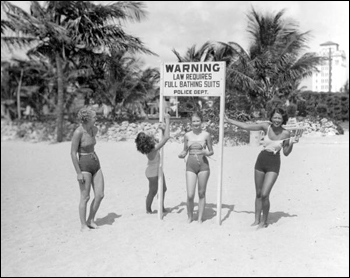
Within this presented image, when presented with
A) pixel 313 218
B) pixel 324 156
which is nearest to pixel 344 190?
pixel 313 218

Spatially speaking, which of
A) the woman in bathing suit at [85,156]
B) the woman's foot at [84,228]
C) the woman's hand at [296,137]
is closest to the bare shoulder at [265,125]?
the woman's hand at [296,137]

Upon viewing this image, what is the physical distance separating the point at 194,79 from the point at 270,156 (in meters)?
1.26

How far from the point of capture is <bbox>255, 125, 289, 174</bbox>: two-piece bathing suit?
4336mm

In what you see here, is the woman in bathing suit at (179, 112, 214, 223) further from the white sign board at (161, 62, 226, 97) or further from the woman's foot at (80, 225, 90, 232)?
the woman's foot at (80, 225, 90, 232)

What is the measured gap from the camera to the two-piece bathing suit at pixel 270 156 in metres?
4.34

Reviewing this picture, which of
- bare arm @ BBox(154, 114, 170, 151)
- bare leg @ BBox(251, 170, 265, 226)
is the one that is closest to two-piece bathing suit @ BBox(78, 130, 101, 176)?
bare arm @ BBox(154, 114, 170, 151)

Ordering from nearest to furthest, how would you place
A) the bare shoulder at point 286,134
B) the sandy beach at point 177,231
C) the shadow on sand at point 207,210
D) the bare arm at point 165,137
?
the sandy beach at point 177,231 → the bare shoulder at point 286,134 → the bare arm at point 165,137 → the shadow on sand at point 207,210

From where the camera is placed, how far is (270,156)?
436cm

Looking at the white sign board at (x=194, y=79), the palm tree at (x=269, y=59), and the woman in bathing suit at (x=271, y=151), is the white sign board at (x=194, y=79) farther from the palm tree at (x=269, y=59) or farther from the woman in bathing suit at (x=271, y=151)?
the palm tree at (x=269, y=59)

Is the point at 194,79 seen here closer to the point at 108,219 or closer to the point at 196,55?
the point at 108,219

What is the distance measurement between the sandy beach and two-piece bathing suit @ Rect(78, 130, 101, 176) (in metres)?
0.72

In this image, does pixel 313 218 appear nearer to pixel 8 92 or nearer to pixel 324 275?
pixel 324 275

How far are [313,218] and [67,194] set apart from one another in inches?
153

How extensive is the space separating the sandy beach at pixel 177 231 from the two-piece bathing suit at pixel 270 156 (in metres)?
0.67
